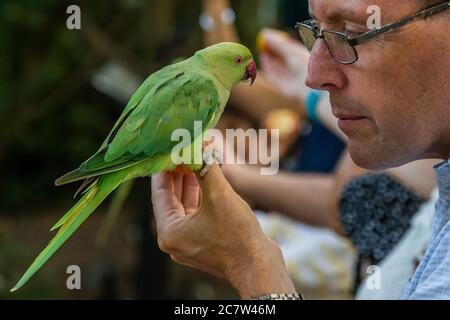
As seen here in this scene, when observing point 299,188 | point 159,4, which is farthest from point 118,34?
point 299,188

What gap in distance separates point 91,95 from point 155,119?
10.7 feet

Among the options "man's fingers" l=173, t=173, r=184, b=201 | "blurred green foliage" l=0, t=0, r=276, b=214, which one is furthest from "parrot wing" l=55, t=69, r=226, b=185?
"blurred green foliage" l=0, t=0, r=276, b=214

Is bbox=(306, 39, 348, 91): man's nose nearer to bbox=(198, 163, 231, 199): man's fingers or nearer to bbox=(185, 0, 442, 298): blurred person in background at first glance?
bbox=(198, 163, 231, 199): man's fingers

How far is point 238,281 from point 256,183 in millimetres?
984

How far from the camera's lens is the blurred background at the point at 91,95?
287cm

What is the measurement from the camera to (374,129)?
97 centimetres

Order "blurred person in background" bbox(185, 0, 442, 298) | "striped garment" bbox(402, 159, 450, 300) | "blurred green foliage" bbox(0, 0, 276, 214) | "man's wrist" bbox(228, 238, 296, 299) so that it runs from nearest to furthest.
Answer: "striped garment" bbox(402, 159, 450, 300)
"man's wrist" bbox(228, 238, 296, 299)
"blurred person in background" bbox(185, 0, 442, 298)
"blurred green foliage" bbox(0, 0, 276, 214)

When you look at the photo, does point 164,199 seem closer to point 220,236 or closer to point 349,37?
point 220,236

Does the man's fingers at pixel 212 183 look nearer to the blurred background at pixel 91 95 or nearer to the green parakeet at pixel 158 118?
the green parakeet at pixel 158 118

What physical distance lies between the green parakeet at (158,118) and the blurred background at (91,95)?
118 cm

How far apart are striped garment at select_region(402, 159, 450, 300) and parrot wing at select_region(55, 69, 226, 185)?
1.08ft

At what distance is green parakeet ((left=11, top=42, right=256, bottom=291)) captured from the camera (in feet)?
2.94

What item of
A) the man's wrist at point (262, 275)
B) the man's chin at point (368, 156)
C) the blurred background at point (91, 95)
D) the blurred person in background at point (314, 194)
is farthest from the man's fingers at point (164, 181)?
the blurred background at point (91, 95)

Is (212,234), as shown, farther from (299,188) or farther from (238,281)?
(299,188)
